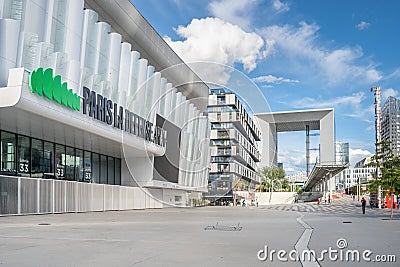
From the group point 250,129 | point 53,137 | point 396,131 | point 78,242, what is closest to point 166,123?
point 53,137

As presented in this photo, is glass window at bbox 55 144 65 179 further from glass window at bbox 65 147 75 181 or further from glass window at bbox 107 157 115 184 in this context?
glass window at bbox 107 157 115 184

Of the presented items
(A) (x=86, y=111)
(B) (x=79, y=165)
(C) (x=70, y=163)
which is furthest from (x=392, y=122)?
(A) (x=86, y=111)

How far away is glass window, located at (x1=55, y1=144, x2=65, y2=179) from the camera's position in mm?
37406

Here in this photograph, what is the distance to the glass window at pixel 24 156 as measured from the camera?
31961 mm

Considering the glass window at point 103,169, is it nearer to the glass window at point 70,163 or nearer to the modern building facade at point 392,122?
the glass window at point 70,163

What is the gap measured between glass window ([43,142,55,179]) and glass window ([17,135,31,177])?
224cm

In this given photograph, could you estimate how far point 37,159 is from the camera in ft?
113

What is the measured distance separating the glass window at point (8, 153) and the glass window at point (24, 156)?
0.57m

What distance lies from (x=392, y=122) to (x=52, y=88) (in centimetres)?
4902

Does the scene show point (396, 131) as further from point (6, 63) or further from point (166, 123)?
point (6, 63)

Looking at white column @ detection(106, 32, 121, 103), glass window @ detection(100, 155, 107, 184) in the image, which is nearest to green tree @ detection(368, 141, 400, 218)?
white column @ detection(106, 32, 121, 103)

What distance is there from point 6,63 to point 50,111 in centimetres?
384

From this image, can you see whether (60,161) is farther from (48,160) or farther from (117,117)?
(117,117)

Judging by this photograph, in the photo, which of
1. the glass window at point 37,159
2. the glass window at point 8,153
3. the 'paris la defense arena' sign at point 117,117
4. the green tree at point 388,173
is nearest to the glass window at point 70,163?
the glass window at point 37,159
